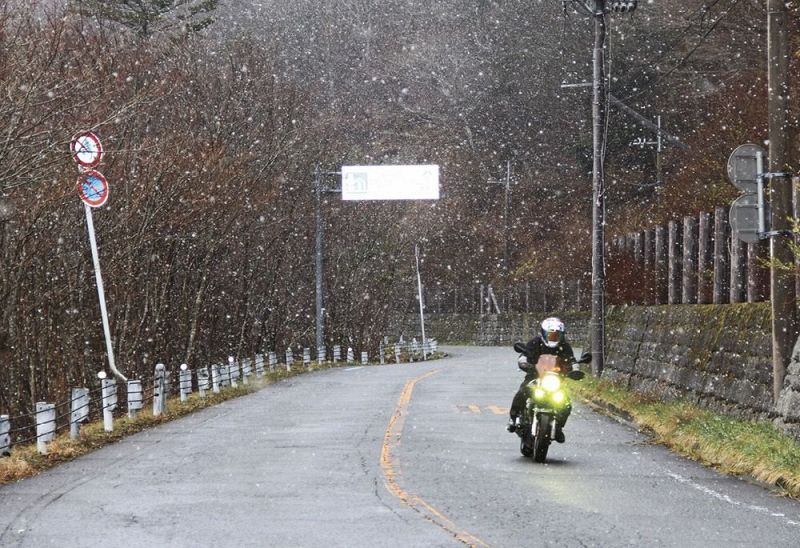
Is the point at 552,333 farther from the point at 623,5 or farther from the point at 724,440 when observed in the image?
the point at 623,5

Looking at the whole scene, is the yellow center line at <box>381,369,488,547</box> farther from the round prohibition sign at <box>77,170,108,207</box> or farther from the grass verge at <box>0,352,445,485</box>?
the round prohibition sign at <box>77,170,108,207</box>

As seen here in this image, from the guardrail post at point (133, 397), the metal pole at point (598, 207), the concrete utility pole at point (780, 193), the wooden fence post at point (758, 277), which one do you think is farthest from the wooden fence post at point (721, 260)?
the guardrail post at point (133, 397)

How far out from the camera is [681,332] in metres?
21.2

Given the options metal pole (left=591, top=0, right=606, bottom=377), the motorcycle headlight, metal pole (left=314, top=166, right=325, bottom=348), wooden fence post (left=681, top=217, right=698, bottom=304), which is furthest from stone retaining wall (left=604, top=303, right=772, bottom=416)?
metal pole (left=314, top=166, right=325, bottom=348)

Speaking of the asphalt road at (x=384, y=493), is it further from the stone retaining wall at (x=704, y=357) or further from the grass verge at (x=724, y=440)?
the stone retaining wall at (x=704, y=357)

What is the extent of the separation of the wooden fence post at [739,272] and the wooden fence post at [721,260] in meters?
0.92

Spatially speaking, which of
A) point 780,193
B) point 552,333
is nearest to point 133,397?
point 552,333

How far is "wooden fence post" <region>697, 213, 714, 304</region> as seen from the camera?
20.9m

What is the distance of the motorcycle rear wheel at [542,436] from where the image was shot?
543 inches

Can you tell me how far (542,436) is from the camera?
45.4ft

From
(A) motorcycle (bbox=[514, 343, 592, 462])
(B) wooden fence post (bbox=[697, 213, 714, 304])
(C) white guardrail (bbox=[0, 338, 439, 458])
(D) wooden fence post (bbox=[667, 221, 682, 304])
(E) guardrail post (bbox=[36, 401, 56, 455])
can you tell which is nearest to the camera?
(A) motorcycle (bbox=[514, 343, 592, 462])

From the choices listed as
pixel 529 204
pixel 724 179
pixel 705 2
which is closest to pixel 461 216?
pixel 529 204

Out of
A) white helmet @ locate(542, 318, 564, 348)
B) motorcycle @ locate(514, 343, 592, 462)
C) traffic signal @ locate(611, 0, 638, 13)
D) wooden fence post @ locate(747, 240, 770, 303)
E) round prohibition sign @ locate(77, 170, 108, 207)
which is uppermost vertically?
traffic signal @ locate(611, 0, 638, 13)

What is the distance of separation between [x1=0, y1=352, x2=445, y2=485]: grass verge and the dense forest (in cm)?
231
